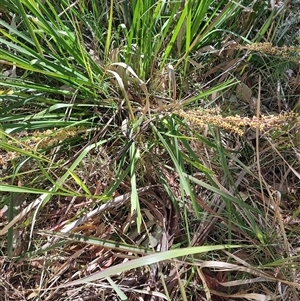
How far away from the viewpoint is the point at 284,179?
1144 mm

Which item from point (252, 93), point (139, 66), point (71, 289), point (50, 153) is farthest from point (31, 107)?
point (252, 93)

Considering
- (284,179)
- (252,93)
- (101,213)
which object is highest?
(252,93)

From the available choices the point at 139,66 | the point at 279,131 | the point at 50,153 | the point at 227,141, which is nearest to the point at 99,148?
the point at 50,153

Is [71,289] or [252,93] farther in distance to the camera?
[252,93]

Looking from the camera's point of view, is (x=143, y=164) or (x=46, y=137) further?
(x=143, y=164)

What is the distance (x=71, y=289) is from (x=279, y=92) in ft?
2.52

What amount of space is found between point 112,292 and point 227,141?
503 mm

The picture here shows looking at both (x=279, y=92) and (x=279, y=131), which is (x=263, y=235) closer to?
(x=279, y=131)

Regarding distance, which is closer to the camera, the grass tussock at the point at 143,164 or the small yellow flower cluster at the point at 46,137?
the small yellow flower cluster at the point at 46,137

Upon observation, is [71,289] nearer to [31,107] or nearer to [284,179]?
[31,107]

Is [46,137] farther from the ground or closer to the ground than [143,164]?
farther from the ground

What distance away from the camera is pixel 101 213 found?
1089 mm

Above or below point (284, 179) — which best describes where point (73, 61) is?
above

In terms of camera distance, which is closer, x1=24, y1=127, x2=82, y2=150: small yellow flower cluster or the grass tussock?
x1=24, y1=127, x2=82, y2=150: small yellow flower cluster
